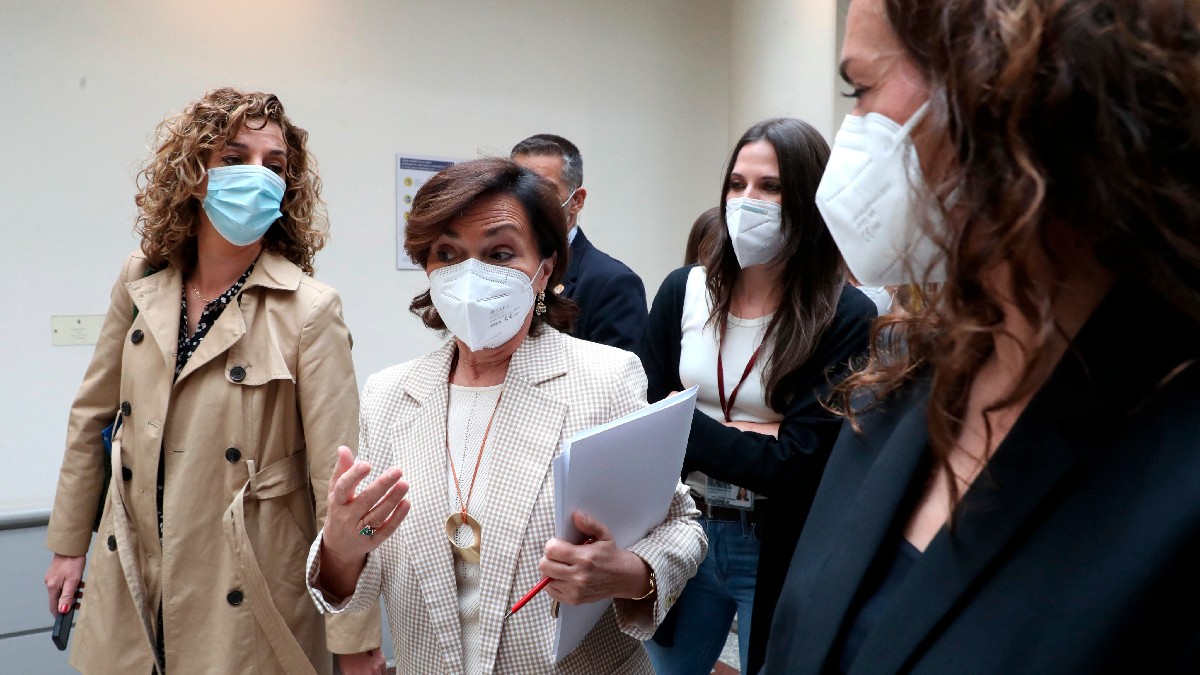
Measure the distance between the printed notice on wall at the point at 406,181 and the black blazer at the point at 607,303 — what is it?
1534 mm

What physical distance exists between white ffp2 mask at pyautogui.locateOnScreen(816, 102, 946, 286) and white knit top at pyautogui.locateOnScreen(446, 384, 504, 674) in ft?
2.68

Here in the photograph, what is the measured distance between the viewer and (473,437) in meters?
1.59

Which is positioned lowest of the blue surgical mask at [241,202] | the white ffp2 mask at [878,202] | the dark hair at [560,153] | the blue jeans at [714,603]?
the blue jeans at [714,603]

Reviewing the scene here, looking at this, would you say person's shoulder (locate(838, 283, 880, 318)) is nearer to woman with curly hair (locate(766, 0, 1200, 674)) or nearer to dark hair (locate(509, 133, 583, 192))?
woman with curly hair (locate(766, 0, 1200, 674))

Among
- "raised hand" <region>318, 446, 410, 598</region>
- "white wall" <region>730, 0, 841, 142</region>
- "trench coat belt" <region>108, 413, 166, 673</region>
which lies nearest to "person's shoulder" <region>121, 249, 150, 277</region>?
"trench coat belt" <region>108, 413, 166, 673</region>

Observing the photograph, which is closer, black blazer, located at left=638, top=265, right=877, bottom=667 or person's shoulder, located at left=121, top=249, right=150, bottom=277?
black blazer, located at left=638, top=265, right=877, bottom=667

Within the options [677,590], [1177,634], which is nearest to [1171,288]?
[1177,634]

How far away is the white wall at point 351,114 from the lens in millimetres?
3207

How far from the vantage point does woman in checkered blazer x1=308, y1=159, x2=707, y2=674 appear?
1370 millimetres

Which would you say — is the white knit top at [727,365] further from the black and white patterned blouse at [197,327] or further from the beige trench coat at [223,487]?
the black and white patterned blouse at [197,327]

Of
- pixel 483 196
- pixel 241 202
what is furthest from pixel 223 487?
pixel 483 196

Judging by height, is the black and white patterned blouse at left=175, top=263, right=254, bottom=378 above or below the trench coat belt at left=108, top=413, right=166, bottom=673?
above

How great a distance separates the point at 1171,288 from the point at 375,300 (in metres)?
3.63

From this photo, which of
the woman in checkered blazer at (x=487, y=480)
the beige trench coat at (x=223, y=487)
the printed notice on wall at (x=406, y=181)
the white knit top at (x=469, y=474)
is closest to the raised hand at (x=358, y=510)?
the woman in checkered blazer at (x=487, y=480)
